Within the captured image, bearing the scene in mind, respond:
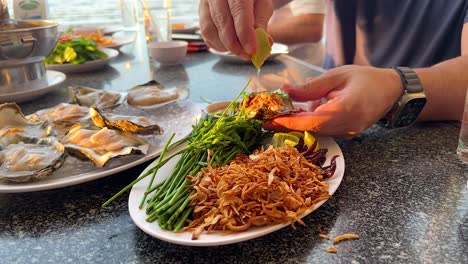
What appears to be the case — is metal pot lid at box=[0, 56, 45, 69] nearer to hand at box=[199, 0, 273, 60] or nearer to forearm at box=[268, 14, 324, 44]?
hand at box=[199, 0, 273, 60]

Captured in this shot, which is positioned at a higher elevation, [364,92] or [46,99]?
[364,92]

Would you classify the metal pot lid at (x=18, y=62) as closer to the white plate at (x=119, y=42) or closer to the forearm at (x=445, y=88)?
the white plate at (x=119, y=42)

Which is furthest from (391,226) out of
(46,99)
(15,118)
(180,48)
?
(180,48)

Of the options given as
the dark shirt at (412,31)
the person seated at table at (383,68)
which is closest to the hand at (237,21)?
the person seated at table at (383,68)

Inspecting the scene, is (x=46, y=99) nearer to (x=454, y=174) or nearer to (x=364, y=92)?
(x=364, y=92)

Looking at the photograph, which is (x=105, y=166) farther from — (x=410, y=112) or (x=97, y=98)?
(x=410, y=112)

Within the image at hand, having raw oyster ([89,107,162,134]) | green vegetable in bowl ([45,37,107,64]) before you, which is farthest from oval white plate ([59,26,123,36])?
raw oyster ([89,107,162,134])

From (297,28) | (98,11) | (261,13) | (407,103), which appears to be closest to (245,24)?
(261,13)

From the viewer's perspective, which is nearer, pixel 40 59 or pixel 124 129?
pixel 124 129

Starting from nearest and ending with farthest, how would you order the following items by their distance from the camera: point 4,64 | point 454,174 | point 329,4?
point 454,174, point 4,64, point 329,4
